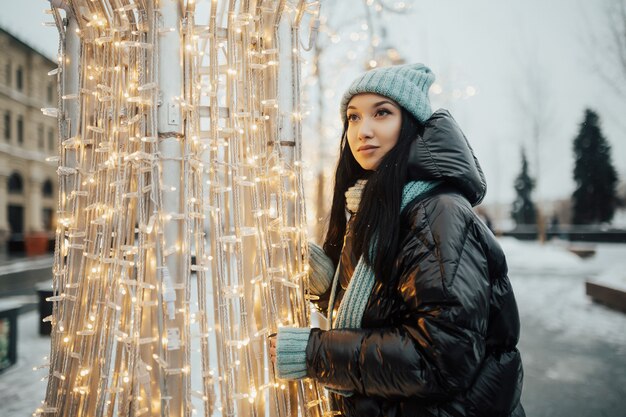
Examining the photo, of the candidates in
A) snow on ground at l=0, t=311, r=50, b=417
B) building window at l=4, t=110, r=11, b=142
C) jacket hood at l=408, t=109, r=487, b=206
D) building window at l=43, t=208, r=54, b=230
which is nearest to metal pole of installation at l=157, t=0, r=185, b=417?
jacket hood at l=408, t=109, r=487, b=206

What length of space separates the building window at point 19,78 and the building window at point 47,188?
236 inches

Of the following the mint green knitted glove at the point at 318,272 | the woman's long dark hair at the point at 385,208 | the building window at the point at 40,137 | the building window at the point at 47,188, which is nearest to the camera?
the woman's long dark hair at the point at 385,208

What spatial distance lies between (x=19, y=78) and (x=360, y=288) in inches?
1181

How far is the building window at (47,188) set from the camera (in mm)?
26947

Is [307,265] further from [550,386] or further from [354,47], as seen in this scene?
[354,47]

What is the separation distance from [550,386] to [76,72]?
172 inches

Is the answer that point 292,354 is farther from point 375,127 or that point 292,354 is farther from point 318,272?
point 375,127

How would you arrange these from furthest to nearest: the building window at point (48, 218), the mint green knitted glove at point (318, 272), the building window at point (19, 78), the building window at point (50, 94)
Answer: the building window at point (48, 218), the building window at point (50, 94), the building window at point (19, 78), the mint green knitted glove at point (318, 272)

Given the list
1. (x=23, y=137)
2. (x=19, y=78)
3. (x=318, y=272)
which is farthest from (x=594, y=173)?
(x=19, y=78)

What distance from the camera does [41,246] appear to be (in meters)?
17.5

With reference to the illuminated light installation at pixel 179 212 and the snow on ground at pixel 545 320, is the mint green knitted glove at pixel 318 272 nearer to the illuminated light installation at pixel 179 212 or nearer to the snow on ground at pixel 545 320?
the illuminated light installation at pixel 179 212

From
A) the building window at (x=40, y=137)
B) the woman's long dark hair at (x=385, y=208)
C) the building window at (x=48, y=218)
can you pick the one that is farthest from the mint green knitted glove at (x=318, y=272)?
the building window at (x=48, y=218)

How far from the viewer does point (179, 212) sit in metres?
1.49

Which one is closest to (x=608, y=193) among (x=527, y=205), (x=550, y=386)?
(x=527, y=205)
